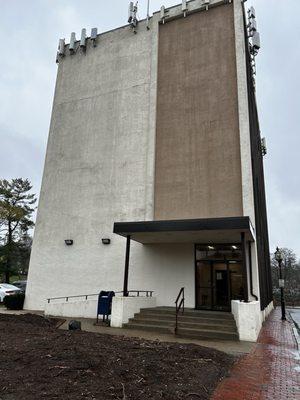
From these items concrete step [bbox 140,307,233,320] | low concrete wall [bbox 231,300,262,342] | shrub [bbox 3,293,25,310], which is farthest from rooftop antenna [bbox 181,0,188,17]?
shrub [bbox 3,293,25,310]

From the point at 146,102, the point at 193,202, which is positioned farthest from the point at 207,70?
the point at 193,202

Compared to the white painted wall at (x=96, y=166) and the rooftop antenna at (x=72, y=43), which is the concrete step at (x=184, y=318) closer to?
the white painted wall at (x=96, y=166)

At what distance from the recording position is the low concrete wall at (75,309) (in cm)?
1549

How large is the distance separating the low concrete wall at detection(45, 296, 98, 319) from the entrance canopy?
3861 millimetres

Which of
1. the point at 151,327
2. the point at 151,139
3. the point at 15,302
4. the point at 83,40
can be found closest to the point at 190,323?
the point at 151,327

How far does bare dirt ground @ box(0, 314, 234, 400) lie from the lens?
4.76 meters

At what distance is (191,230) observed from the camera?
477 inches

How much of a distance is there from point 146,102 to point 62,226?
8.27 m

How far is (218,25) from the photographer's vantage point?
17719 millimetres

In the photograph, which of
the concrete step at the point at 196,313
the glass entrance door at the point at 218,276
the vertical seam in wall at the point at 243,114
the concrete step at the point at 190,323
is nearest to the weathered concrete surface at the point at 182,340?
Answer: the concrete step at the point at 190,323

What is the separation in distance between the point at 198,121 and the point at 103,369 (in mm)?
13206

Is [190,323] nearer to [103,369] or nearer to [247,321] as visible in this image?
[247,321]

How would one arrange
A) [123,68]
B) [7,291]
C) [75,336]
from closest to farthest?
[75,336] → [123,68] → [7,291]

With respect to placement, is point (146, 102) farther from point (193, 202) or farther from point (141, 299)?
point (141, 299)
